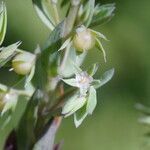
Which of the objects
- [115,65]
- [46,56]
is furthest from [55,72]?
[115,65]

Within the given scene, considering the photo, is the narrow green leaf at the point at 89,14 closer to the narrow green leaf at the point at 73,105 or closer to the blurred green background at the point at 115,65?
the narrow green leaf at the point at 73,105

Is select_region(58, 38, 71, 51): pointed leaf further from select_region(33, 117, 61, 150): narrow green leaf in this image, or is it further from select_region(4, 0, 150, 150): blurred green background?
select_region(4, 0, 150, 150): blurred green background

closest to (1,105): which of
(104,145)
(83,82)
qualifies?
(83,82)

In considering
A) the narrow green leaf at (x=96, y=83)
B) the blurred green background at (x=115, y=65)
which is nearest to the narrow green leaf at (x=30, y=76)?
the narrow green leaf at (x=96, y=83)

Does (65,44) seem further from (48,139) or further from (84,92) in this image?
(48,139)

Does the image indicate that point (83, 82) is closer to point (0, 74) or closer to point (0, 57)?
point (0, 57)
